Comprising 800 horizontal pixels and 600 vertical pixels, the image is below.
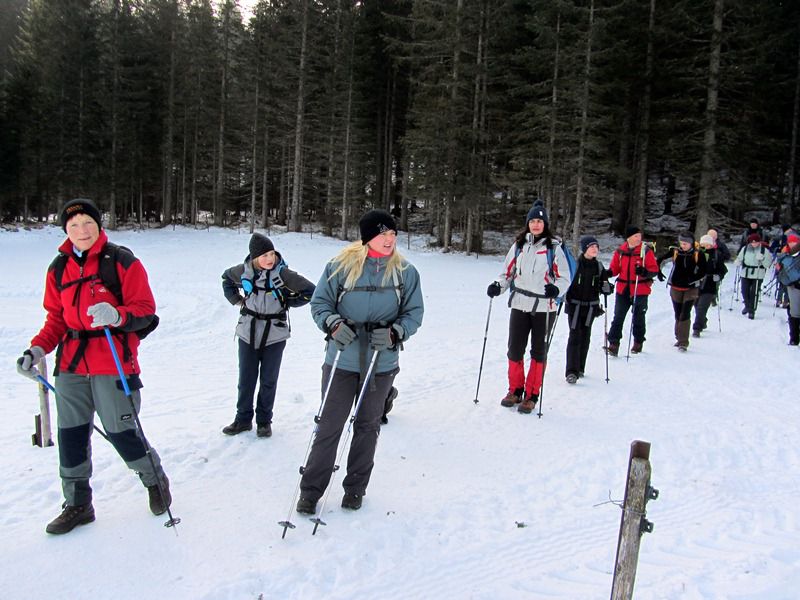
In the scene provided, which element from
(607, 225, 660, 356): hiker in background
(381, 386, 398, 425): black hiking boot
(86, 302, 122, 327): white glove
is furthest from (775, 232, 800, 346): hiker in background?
→ (86, 302, 122, 327): white glove

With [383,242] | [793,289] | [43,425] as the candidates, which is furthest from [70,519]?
[793,289]

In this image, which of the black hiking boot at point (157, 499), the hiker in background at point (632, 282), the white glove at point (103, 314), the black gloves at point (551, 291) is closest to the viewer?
the white glove at point (103, 314)

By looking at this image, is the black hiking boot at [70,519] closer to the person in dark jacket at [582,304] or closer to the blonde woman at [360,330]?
the blonde woman at [360,330]

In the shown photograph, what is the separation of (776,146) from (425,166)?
600 inches

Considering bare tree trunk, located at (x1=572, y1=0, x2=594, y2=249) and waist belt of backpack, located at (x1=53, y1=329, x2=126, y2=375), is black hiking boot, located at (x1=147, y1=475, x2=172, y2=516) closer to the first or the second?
waist belt of backpack, located at (x1=53, y1=329, x2=126, y2=375)

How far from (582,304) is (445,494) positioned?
14.2 feet

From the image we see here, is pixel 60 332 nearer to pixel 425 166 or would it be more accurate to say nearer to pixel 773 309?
pixel 773 309

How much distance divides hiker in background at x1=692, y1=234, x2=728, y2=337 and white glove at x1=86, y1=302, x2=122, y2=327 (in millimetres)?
10857

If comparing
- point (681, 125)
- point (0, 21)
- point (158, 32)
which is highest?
point (0, 21)

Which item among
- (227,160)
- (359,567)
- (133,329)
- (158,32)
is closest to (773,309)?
(359,567)

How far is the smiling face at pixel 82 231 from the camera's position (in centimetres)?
340

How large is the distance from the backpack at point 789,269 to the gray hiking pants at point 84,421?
12.1 m

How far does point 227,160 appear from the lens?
39062mm

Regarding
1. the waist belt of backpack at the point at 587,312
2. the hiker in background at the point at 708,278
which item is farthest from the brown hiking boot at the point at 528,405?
the hiker in background at the point at 708,278
